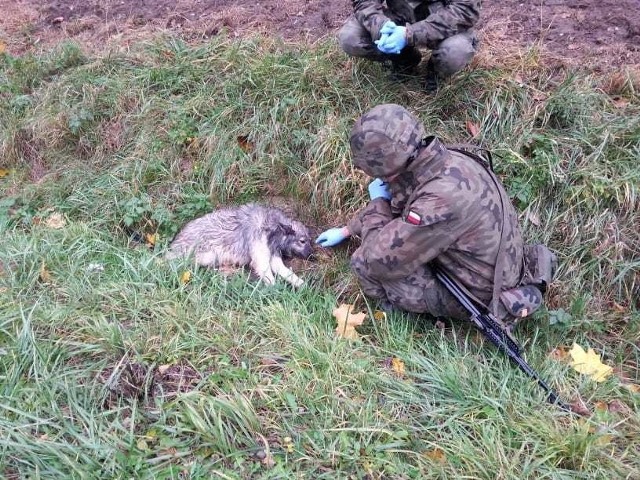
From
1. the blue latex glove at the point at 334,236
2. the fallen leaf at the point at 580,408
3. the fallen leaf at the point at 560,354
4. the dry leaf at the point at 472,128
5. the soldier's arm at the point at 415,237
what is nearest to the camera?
the fallen leaf at the point at 580,408

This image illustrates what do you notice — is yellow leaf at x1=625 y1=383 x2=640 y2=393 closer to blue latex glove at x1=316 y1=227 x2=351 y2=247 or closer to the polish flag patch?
the polish flag patch

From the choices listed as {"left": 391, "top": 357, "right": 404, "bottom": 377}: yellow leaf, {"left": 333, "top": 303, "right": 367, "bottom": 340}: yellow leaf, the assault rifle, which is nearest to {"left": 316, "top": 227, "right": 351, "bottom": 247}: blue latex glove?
{"left": 333, "top": 303, "right": 367, "bottom": 340}: yellow leaf

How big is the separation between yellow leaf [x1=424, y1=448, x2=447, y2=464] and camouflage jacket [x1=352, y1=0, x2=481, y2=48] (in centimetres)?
284

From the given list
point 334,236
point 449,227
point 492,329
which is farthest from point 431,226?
point 334,236

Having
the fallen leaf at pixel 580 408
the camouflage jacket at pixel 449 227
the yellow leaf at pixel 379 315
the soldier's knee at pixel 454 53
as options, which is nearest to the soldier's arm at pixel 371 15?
the soldier's knee at pixel 454 53

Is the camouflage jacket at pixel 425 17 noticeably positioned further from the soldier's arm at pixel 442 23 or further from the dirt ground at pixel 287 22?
the dirt ground at pixel 287 22

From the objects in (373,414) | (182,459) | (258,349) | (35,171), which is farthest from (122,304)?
(35,171)

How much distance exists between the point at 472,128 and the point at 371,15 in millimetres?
1183

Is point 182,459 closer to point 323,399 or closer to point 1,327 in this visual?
point 323,399

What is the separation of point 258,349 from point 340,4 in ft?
13.7

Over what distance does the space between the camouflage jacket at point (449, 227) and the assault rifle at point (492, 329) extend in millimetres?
66

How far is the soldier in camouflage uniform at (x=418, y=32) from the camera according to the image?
12.8 ft

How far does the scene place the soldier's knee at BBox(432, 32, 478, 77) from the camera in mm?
3932

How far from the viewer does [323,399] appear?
278cm
